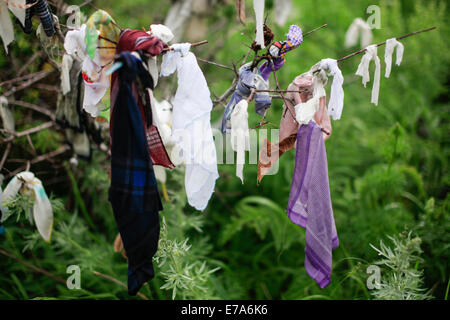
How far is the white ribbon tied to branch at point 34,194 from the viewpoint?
124 centimetres

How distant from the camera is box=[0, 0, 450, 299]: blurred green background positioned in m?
1.49

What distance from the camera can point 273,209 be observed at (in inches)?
74.8

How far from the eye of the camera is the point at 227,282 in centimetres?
173

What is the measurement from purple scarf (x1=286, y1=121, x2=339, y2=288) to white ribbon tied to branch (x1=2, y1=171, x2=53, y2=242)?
0.95 meters

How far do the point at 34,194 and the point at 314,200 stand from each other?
3.44 ft

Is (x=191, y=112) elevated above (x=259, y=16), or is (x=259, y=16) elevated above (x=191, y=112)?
(x=259, y=16)

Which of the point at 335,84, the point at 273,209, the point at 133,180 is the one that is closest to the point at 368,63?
the point at 335,84

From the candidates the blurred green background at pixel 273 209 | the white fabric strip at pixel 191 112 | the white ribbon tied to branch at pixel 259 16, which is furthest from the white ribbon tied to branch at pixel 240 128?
the blurred green background at pixel 273 209

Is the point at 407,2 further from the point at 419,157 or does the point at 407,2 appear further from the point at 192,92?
the point at 192,92

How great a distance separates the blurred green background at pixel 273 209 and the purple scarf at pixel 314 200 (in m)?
0.18

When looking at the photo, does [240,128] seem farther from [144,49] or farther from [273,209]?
[273,209]

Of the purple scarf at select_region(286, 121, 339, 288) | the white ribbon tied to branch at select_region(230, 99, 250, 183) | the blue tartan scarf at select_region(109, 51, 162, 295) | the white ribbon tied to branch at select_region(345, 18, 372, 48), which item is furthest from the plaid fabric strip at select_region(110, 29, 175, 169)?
the white ribbon tied to branch at select_region(345, 18, 372, 48)

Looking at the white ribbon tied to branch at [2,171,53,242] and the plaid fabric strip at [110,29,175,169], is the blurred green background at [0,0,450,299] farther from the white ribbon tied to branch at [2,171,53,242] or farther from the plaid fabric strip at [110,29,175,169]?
the plaid fabric strip at [110,29,175,169]

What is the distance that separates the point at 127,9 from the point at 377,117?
247cm
